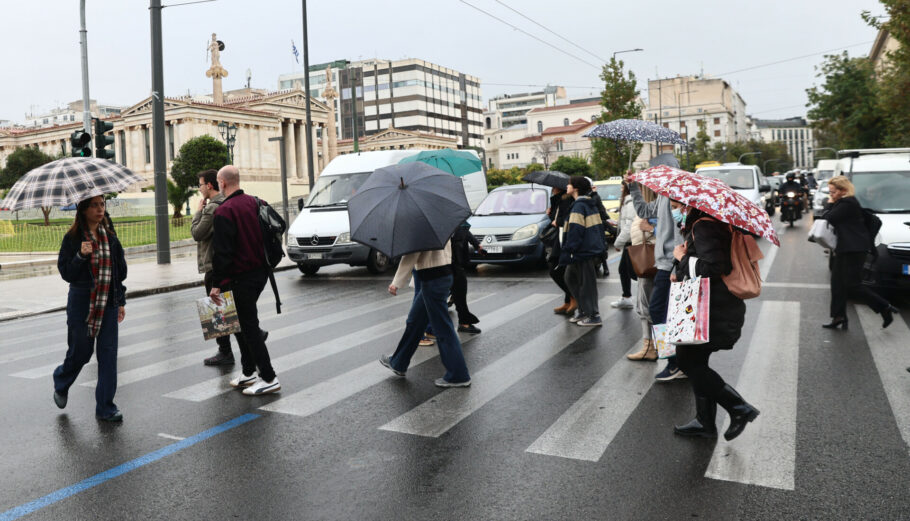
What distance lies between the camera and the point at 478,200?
61.2ft

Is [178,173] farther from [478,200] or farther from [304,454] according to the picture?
[304,454]

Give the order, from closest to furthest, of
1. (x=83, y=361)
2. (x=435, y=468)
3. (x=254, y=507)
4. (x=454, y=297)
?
(x=254, y=507), (x=435, y=468), (x=83, y=361), (x=454, y=297)

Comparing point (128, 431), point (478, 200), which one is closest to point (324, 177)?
point (478, 200)

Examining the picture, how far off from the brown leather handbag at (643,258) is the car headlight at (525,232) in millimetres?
7442

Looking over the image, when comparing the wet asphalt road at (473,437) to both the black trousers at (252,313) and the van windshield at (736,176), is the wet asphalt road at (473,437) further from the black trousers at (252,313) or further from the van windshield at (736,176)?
the van windshield at (736,176)

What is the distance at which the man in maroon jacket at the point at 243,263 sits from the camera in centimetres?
564

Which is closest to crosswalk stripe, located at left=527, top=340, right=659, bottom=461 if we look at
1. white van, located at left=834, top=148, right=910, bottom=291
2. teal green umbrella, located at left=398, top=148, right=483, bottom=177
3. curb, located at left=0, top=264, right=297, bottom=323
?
white van, located at left=834, top=148, right=910, bottom=291

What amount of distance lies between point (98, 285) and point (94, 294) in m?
0.07

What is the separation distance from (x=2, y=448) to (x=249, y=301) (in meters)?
1.91

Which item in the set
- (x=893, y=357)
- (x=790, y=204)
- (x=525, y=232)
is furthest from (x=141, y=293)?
(x=790, y=204)

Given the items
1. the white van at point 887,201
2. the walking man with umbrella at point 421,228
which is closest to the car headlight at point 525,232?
the white van at point 887,201

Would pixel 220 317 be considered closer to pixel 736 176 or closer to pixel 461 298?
pixel 461 298

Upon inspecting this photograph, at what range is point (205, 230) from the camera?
6855mm

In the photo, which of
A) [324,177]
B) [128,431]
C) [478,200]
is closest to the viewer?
[128,431]
